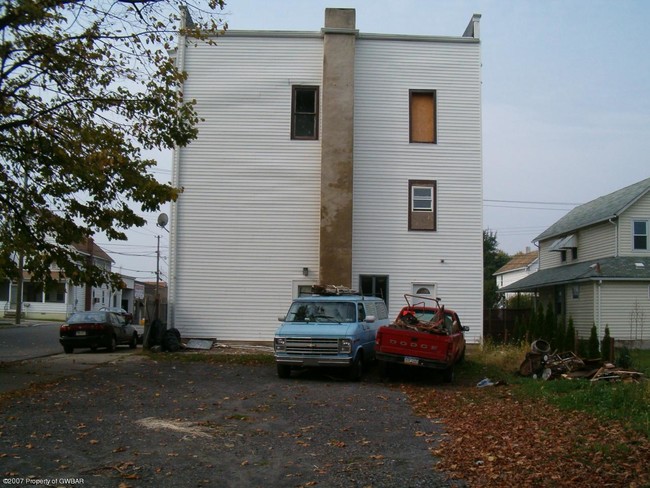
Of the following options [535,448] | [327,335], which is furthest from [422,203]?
[535,448]

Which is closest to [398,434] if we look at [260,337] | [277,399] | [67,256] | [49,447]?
[277,399]

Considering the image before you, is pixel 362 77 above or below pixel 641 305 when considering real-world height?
above

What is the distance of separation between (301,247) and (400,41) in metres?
8.04

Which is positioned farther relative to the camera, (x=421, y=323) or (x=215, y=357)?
(x=215, y=357)

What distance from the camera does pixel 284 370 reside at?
1554cm

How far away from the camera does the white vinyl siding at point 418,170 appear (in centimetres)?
2311

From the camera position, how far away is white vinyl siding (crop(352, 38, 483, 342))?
75.8 feet

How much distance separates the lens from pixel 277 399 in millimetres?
12406

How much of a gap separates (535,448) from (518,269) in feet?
186

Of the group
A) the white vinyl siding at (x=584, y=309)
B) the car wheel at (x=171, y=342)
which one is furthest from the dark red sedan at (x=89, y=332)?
the white vinyl siding at (x=584, y=309)

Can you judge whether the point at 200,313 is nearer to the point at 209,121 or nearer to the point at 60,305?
the point at 209,121

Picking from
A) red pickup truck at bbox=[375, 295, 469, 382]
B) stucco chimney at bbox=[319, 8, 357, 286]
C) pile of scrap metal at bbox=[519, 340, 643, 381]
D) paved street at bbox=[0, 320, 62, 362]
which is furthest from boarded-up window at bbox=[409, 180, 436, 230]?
paved street at bbox=[0, 320, 62, 362]

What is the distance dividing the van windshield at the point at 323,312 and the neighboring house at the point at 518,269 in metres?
45.2

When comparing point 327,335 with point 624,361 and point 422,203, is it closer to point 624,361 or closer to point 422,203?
point 624,361
